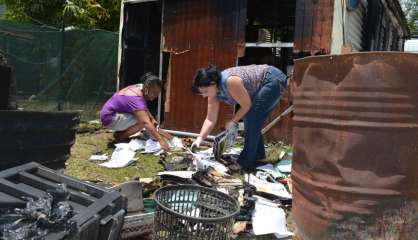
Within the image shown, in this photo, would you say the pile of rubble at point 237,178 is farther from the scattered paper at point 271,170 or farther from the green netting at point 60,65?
the green netting at point 60,65

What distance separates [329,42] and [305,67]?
3.85 metres

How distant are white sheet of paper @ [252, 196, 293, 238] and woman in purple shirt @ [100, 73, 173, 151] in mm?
2115

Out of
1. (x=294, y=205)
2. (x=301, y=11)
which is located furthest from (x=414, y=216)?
(x=301, y=11)

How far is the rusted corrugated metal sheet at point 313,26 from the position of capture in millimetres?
6375

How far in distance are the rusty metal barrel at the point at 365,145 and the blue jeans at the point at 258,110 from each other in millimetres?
2055

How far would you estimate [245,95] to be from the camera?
4371 millimetres

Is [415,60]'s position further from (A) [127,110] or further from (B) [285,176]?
(A) [127,110]

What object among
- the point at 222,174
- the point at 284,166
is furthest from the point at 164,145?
the point at 284,166

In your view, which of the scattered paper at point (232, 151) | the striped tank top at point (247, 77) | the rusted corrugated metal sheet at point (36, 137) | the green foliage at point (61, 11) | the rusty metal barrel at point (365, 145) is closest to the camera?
the rusty metal barrel at point (365, 145)

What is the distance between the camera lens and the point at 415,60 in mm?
2377

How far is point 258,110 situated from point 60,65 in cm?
538

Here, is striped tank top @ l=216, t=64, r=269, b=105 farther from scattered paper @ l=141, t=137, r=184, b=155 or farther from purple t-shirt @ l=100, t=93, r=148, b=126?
purple t-shirt @ l=100, t=93, r=148, b=126

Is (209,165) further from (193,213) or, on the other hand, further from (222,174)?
(193,213)

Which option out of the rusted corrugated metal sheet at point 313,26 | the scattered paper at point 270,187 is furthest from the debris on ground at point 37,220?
the rusted corrugated metal sheet at point 313,26
